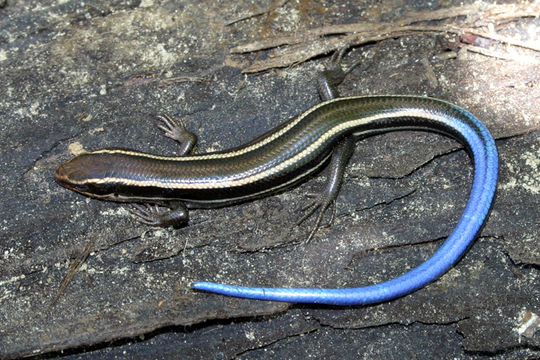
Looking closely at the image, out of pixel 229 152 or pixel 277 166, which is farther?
pixel 229 152

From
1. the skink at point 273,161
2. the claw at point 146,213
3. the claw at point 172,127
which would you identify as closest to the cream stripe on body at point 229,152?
the skink at point 273,161

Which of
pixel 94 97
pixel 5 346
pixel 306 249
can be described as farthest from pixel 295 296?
pixel 94 97

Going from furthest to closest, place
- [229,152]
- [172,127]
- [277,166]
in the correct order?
[172,127] → [229,152] → [277,166]

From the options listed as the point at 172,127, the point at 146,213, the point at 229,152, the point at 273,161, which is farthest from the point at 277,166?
the point at 146,213

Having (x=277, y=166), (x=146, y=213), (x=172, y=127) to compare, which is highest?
(x=172, y=127)

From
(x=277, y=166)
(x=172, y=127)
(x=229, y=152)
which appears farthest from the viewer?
(x=172, y=127)

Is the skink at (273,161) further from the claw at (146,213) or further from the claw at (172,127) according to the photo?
the claw at (172,127)

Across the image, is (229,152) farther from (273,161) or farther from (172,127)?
(172,127)

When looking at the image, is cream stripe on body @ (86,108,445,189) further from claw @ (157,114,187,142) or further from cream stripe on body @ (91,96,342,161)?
claw @ (157,114,187,142)

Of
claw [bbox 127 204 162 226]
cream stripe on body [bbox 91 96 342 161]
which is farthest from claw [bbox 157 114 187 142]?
claw [bbox 127 204 162 226]
